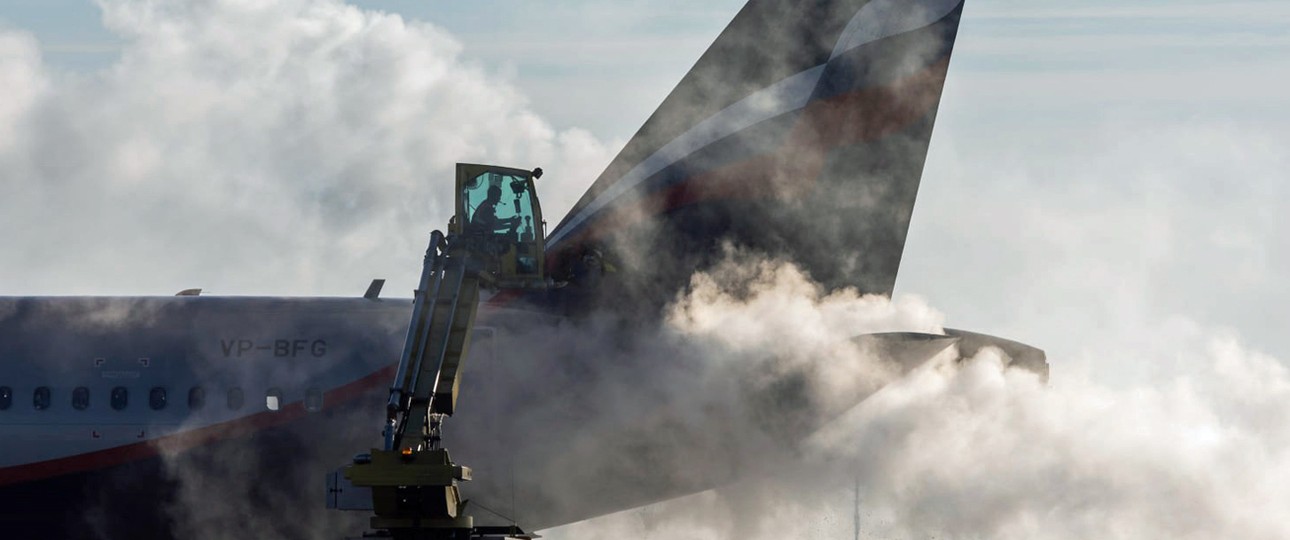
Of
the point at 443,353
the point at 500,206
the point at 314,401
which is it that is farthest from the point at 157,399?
the point at 500,206

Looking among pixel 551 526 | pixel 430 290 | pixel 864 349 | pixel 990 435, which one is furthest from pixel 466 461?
pixel 990 435

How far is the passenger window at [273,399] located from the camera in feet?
82.8

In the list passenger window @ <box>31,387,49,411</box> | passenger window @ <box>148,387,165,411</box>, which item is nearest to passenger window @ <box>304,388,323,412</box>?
passenger window @ <box>148,387,165,411</box>

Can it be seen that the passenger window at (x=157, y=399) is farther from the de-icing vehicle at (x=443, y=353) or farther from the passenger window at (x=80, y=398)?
the de-icing vehicle at (x=443, y=353)

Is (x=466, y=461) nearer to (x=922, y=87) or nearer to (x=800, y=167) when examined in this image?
(x=800, y=167)

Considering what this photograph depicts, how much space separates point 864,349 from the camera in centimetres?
2377

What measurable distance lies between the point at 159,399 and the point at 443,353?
6.78 meters

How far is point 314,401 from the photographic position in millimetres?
25203

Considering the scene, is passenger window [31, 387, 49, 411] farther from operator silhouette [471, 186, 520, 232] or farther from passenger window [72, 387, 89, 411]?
operator silhouette [471, 186, 520, 232]

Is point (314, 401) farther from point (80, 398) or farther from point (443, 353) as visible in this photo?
point (443, 353)

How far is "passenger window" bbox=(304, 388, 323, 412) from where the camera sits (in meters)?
25.2

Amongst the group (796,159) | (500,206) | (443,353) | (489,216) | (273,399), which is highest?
(796,159)

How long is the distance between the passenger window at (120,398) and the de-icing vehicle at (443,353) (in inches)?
194

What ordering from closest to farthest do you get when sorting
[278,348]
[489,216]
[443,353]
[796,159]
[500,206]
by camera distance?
[443,353], [489,216], [500,206], [278,348], [796,159]
